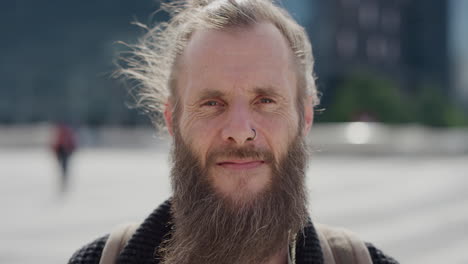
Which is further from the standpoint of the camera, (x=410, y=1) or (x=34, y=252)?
(x=410, y=1)

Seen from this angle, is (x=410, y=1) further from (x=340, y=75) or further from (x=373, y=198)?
(x=373, y=198)

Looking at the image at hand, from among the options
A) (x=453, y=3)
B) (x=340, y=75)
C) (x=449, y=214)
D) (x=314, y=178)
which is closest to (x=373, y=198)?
(x=449, y=214)

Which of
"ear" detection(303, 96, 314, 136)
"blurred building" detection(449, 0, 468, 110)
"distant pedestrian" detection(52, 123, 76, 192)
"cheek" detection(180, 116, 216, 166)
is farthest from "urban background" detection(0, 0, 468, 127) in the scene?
"cheek" detection(180, 116, 216, 166)

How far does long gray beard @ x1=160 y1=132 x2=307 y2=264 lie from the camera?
5.71 feet

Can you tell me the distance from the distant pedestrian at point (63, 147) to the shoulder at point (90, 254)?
33.1 feet

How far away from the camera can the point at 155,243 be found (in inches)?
72.0

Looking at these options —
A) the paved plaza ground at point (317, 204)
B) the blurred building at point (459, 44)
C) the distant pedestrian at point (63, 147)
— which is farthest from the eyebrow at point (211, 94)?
the blurred building at point (459, 44)

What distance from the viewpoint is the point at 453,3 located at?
5944 cm

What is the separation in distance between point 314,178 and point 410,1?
46.1 metres

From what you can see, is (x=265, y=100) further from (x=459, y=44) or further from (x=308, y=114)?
(x=459, y=44)

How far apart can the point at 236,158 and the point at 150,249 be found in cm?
45

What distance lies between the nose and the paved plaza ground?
121 cm

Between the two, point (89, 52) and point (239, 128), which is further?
point (89, 52)

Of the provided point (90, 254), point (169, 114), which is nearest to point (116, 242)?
point (90, 254)
